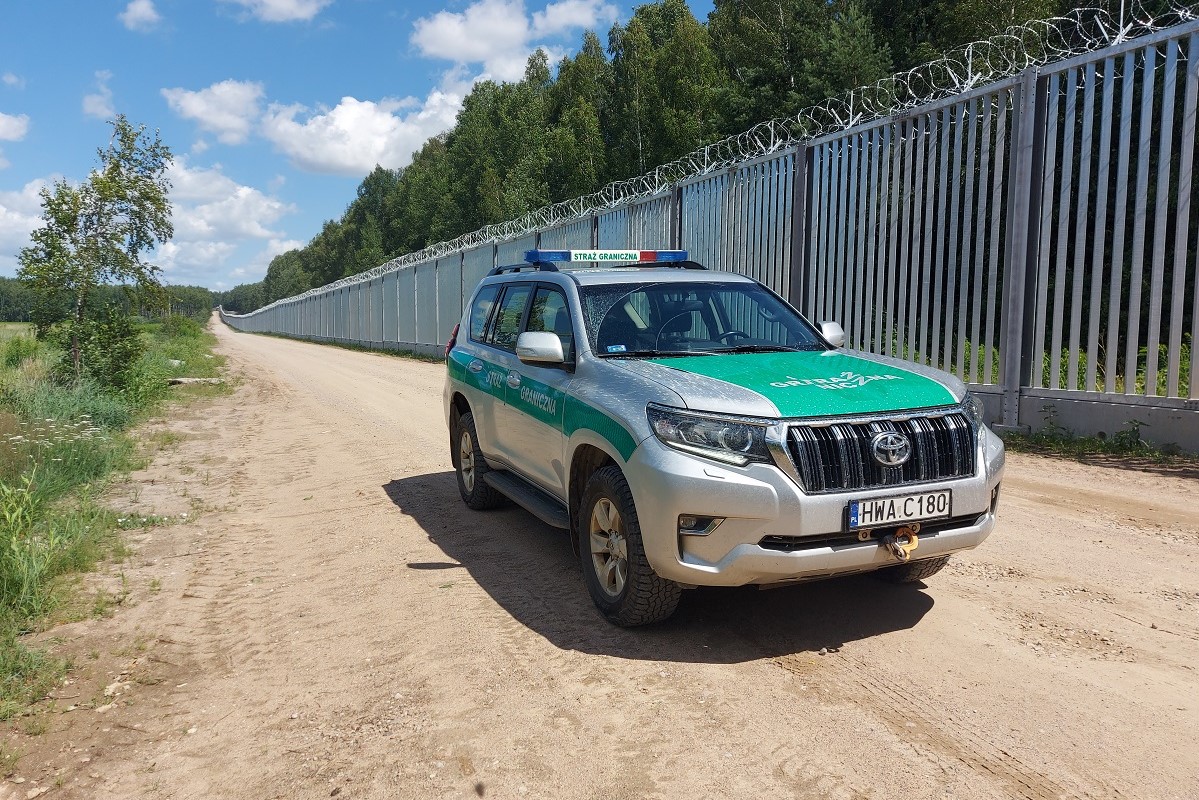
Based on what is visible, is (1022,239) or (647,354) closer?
(647,354)

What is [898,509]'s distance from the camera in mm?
3668

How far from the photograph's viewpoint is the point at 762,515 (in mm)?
3547

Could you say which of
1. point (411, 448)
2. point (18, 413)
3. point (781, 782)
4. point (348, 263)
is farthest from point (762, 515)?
point (348, 263)

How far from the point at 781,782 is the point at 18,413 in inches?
428

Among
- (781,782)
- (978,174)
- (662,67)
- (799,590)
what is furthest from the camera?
(662,67)

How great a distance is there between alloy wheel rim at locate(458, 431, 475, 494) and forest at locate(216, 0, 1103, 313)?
21593mm

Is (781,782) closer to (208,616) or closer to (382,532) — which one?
(208,616)

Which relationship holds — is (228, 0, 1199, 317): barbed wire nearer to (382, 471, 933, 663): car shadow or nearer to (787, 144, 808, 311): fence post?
(787, 144, 808, 311): fence post

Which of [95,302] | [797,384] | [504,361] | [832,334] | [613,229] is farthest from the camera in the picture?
[613,229]

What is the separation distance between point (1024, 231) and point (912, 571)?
19.9 feet

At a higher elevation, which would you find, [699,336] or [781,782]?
[699,336]

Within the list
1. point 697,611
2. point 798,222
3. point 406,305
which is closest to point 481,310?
point 697,611

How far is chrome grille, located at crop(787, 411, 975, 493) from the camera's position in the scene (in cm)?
361

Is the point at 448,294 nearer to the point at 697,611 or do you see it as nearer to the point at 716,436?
the point at 697,611
